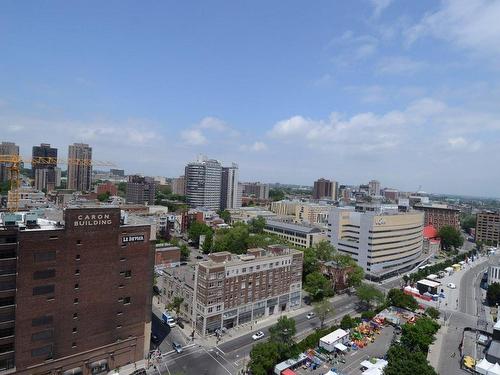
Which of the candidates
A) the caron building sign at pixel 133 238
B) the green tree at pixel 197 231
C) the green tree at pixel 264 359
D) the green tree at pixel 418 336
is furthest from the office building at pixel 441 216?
the caron building sign at pixel 133 238

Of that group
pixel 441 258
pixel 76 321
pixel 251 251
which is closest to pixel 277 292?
pixel 251 251

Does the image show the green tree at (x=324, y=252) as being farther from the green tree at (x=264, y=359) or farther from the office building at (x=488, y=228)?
the office building at (x=488, y=228)

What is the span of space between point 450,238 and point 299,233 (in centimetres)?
8176

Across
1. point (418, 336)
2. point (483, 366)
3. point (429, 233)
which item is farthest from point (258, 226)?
point (483, 366)

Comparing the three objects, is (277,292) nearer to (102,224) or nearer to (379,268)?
(102,224)

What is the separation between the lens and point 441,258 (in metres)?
147

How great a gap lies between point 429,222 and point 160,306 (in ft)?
571

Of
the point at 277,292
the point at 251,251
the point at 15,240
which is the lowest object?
the point at 277,292

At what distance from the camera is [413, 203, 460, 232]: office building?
18675 cm

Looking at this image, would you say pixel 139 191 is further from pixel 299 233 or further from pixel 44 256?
pixel 44 256

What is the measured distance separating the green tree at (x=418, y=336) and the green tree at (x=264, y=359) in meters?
22.5

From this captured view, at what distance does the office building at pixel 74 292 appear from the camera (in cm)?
4016

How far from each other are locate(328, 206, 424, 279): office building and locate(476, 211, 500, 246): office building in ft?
276

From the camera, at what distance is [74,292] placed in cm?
4441
